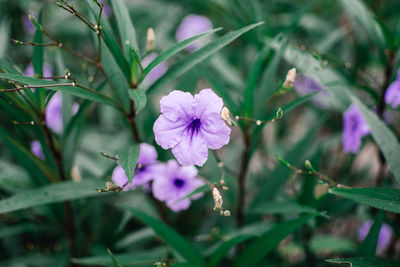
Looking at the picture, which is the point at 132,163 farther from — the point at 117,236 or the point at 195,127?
the point at 117,236

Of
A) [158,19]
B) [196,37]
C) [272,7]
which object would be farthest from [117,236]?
[272,7]

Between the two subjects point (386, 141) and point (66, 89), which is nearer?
point (66, 89)

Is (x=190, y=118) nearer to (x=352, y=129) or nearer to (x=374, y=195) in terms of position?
(x=374, y=195)

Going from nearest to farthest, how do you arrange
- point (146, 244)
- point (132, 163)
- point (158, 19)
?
point (132, 163) → point (146, 244) → point (158, 19)

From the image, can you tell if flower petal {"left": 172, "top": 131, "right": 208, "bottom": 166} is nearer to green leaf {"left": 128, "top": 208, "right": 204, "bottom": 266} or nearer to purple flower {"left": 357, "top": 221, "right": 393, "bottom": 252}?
green leaf {"left": 128, "top": 208, "right": 204, "bottom": 266}

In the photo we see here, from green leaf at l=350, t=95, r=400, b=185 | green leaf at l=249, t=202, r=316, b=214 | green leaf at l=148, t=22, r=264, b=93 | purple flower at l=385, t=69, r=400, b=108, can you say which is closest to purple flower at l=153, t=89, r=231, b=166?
green leaf at l=148, t=22, r=264, b=93

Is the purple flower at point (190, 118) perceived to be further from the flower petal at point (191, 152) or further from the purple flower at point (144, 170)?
the purple flower at point (144, 170)

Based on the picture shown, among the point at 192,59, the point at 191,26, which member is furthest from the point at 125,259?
the point at 191,26

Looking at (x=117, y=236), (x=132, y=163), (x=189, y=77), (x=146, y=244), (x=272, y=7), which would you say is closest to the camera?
(x=132, y=163)
